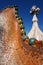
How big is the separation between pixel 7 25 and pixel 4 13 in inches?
28.6

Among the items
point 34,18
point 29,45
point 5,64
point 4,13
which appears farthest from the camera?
point 34,18

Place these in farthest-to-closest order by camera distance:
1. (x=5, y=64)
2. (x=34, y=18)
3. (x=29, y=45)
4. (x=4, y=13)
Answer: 1. (x=34, y=18)
2. (x=4, y=13)
3. (x=29, y=45)
4. (x=5, y=64)

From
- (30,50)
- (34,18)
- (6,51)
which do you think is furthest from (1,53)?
(34,18)

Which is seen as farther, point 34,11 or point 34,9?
point 34,11

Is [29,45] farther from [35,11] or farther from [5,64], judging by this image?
[35,11]

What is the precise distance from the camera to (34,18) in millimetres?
13352

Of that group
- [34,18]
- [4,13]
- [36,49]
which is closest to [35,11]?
[34,18]

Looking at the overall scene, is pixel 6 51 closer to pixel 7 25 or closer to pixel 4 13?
pixel 7 25

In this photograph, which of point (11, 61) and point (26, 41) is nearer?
point (11, 61)

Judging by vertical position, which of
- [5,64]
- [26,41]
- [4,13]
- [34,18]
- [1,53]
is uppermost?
[34,18]

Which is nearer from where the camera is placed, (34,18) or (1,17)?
(1,17)

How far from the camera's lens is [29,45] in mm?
7566

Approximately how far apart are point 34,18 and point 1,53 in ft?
22.0

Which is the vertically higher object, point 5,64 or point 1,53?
point 1,53
